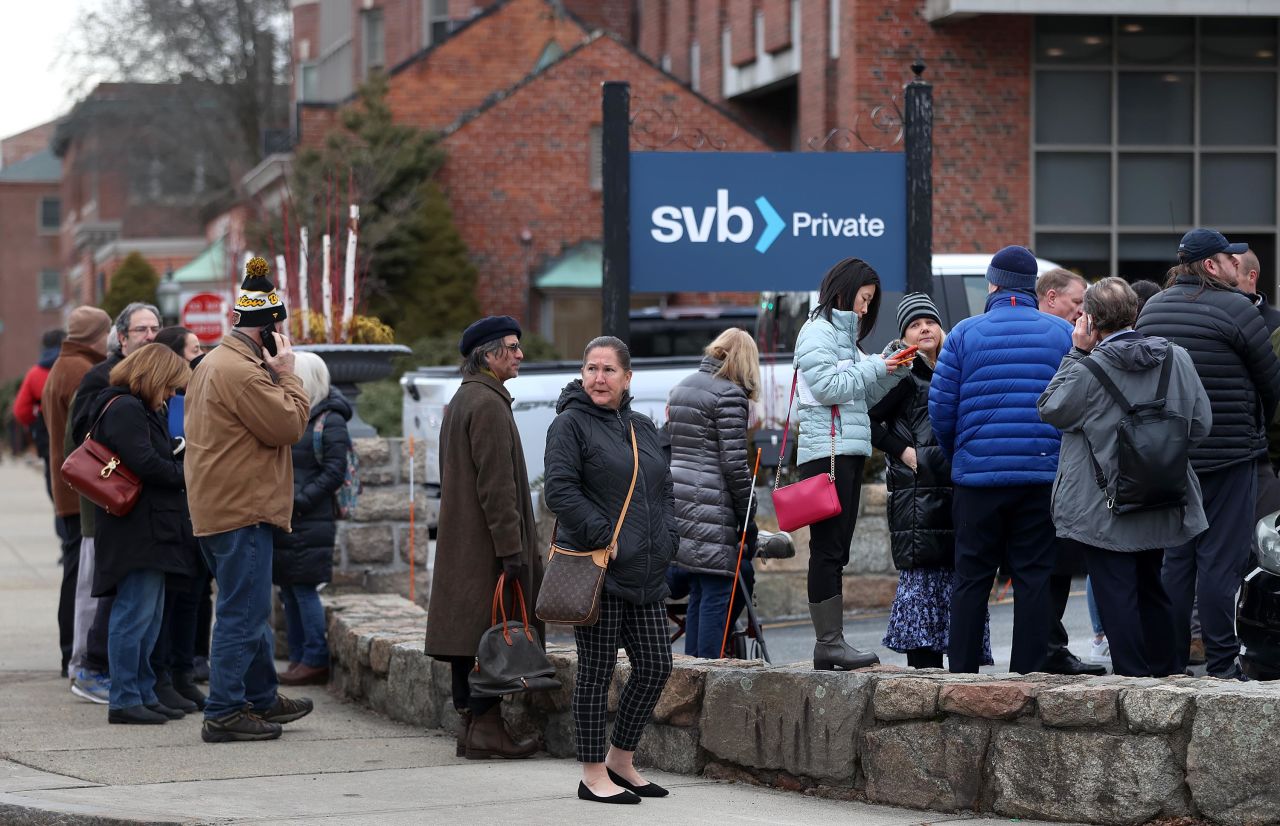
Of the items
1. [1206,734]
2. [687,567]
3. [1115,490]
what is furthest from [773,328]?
[1206,734]

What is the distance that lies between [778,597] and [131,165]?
44.5 m

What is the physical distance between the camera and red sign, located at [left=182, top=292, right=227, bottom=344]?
19.3 m

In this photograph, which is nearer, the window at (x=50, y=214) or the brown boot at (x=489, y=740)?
the brown boot at (x=489, y=740)

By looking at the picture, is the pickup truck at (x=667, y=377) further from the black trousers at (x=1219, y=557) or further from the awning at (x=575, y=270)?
the awning at (x=575, y=270)

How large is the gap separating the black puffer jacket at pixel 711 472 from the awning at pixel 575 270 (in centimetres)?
2059

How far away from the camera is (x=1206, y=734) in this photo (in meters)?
5.80

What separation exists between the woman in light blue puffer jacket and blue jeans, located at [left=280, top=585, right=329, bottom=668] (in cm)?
351

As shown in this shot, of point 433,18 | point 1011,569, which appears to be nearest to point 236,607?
point 1011,569

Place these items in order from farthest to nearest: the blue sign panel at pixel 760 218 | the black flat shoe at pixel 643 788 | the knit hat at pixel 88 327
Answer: the blue sign panel at pixel 760 218 < the knit hat at pixel 88 327 < the black flat shoe at pixel 643 788

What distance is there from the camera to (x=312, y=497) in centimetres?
960

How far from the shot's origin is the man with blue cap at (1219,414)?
7.63 m

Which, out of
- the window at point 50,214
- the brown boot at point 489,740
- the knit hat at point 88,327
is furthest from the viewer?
the window at point 50,214

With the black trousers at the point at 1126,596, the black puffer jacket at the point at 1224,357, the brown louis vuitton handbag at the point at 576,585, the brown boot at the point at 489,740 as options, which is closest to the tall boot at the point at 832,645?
the black trousers at the point at 1126,596

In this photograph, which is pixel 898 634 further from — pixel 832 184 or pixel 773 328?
pixel 773 328
